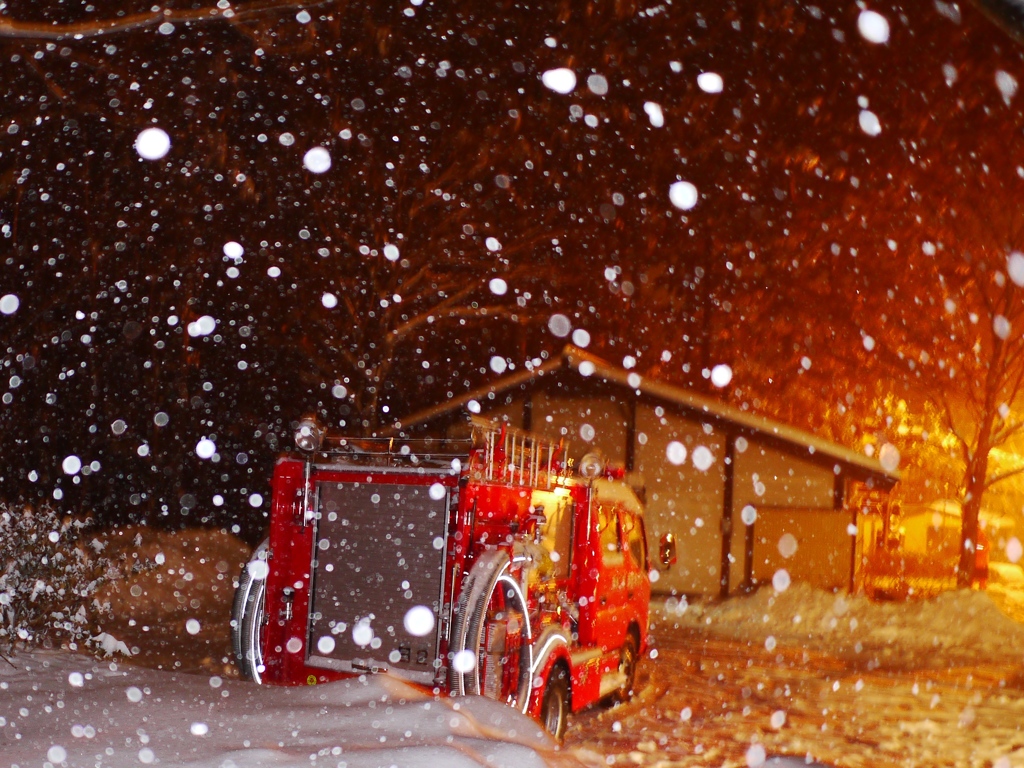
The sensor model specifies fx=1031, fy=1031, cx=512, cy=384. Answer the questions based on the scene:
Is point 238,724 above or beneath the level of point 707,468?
beneath

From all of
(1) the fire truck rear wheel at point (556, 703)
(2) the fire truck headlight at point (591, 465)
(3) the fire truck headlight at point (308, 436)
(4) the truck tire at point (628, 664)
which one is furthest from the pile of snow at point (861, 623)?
(3) the fire truck headlight at point (308, 436)

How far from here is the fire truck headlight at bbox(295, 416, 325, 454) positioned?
840cm

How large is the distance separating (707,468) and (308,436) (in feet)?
55.1

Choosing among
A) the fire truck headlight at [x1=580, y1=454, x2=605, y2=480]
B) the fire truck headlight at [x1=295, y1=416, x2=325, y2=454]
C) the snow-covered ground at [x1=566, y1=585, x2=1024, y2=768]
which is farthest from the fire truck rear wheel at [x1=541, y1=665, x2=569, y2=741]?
the fire truck headlight at [x1=295, y1=416, x2=325, y2=454]

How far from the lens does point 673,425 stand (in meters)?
23.9

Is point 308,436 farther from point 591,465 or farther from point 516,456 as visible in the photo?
point 591,465

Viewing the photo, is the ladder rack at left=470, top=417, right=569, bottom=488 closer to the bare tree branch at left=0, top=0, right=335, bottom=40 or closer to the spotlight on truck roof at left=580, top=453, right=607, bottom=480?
the spotlight on truck roof at left=580, top=453, right=607, bottom=480

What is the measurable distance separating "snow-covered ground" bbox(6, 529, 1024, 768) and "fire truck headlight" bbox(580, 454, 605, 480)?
244 centimetres

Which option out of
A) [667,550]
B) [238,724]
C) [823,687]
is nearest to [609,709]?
[667,550]

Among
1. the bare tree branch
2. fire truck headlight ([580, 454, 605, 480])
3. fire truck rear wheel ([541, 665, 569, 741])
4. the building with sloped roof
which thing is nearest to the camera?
the bare tree branch

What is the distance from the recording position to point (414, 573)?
→ 7883 mm

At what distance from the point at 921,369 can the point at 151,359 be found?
62.9 ft

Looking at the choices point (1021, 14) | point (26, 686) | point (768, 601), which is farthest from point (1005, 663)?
point (1021, 14)

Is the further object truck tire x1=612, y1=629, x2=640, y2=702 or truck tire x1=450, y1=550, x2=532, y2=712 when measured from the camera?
truck tire x1=612, y1=629, x2=640, y2=702
